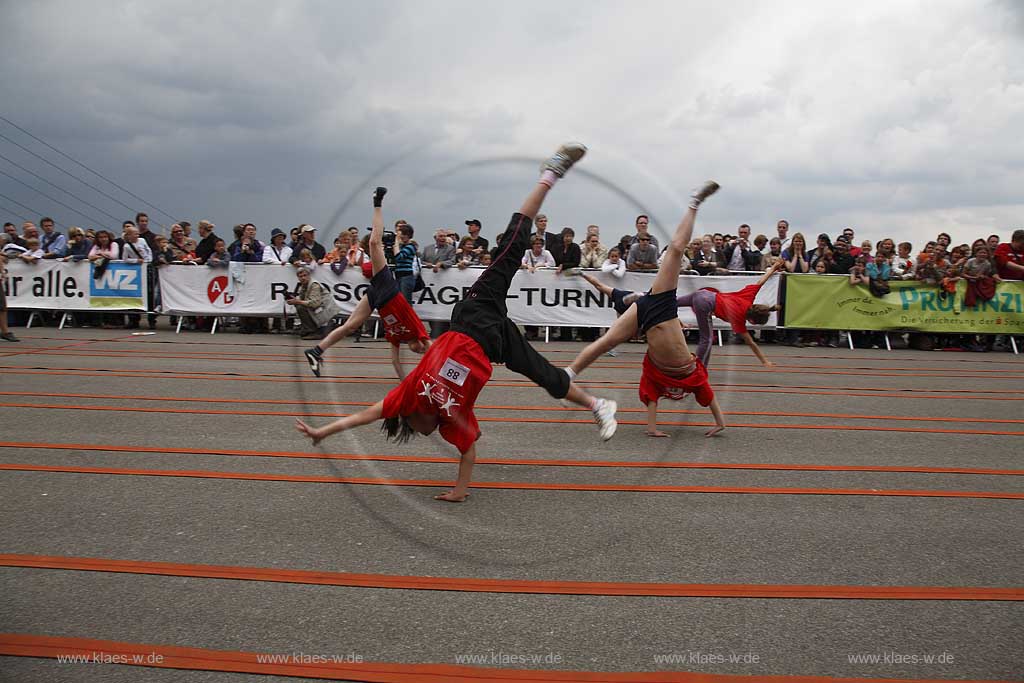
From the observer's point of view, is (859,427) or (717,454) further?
(859,427)

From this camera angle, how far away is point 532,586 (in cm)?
414

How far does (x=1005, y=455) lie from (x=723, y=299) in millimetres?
2954

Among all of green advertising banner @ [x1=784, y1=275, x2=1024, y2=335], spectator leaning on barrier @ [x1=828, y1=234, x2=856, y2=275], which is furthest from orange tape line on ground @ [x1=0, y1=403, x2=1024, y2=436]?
spectator leaning on barrier @ [x1=828, y1=234, x2=856, y2=275]

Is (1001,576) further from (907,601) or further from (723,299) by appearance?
(723,299)

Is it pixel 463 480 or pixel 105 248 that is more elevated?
pixel 105 248

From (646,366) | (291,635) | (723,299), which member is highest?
(723,299)

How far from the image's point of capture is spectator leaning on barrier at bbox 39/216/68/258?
17.4 m

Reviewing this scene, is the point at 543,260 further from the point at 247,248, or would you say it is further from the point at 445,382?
the point at 445,382

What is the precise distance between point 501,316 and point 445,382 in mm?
616

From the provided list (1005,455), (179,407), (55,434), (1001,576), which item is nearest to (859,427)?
(1005,455)

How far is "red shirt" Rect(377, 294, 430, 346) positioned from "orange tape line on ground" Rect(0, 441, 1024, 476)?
284cm

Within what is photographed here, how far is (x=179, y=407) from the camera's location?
8547 mm

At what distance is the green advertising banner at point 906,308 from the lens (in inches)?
642

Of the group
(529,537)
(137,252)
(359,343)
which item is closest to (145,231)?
(137,252)
